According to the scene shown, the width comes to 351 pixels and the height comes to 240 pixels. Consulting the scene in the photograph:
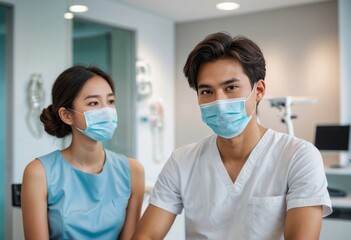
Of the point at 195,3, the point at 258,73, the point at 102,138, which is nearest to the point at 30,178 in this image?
the point at 102,138

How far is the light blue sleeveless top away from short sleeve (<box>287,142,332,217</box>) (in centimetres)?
66

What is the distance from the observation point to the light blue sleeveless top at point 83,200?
147cm

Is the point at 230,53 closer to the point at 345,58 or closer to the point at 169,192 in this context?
the point at 169,192

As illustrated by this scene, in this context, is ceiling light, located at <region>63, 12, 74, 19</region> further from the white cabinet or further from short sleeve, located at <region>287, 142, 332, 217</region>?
short sleeve, located at <region>287, 142, 332, 217</region>

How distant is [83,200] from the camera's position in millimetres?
1517

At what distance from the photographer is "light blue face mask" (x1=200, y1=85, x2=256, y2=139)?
3.87 feet

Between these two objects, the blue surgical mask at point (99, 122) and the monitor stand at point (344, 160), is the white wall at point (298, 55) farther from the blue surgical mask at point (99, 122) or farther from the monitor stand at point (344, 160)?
the blue surgical mask at point (99, 122)

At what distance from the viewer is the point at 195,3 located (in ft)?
11.7

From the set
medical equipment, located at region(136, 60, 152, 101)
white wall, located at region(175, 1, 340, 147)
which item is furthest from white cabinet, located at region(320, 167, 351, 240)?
medical equipment, located at region(136, 60, 152, 101)

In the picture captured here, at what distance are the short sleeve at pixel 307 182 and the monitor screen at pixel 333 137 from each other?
2.42 m

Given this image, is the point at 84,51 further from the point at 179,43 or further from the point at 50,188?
the point at 50,188

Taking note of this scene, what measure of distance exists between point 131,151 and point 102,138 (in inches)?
101

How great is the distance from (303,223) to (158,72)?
341cm

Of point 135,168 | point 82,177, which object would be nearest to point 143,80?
point 135,168
